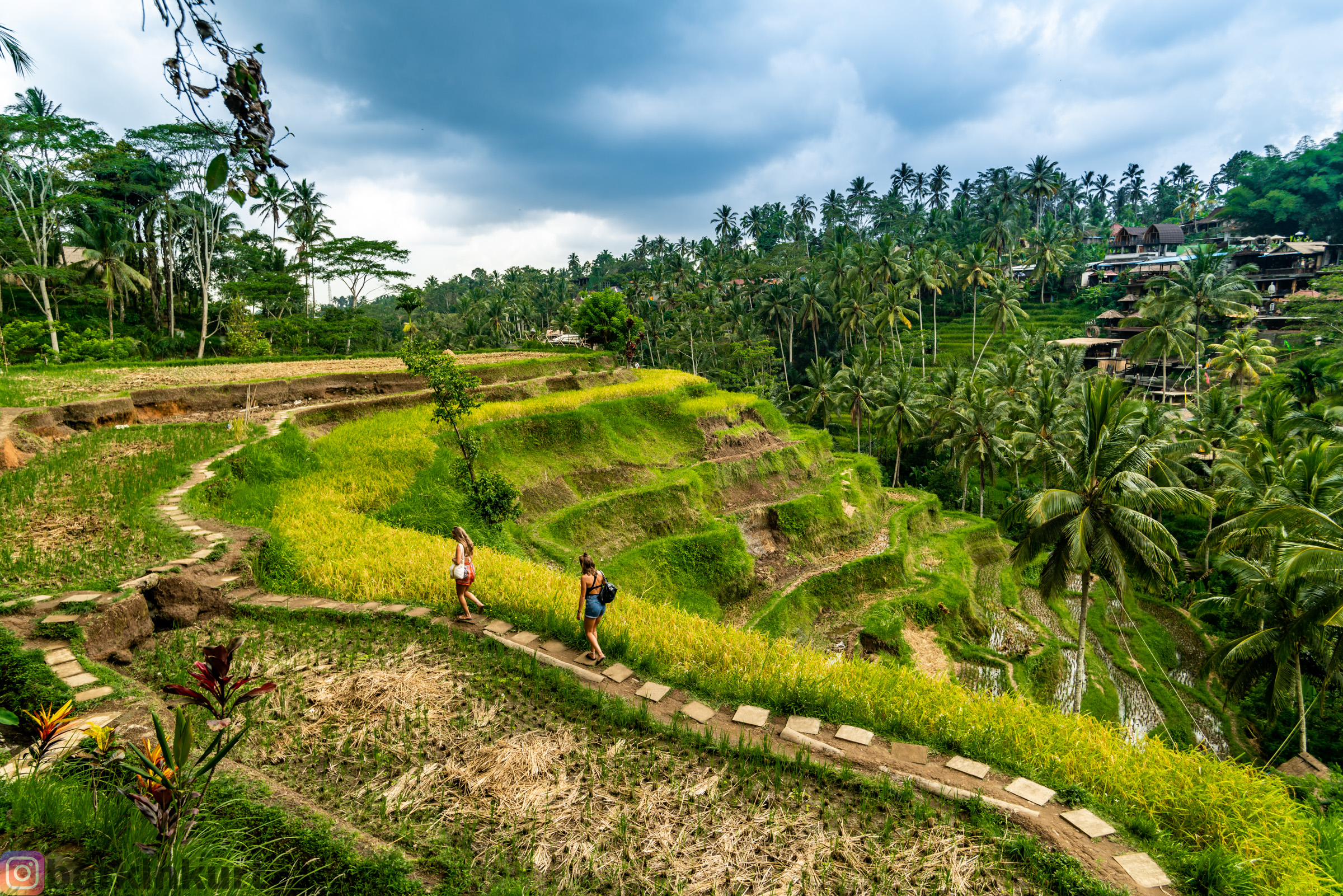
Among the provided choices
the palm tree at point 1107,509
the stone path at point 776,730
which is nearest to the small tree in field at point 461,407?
the stone path at point 776,730

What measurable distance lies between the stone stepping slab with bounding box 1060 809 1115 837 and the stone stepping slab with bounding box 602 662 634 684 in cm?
397

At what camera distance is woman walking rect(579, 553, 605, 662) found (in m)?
6.67

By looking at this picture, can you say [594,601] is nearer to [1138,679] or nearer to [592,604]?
[592,604]

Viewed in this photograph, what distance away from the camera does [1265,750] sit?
700 inches

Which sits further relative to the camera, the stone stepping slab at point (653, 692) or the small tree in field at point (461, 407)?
the small tree in field at point (461, 407)

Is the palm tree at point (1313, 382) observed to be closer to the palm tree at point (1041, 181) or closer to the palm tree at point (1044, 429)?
the palm tree at point (1044, 429)

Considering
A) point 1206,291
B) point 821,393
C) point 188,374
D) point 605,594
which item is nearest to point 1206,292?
point 1206,291

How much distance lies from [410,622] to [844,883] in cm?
553

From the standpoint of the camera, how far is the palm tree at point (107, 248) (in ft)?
90.4

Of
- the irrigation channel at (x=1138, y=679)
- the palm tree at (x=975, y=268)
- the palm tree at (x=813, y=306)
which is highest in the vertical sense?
the palm tree at (x=975, y=268)

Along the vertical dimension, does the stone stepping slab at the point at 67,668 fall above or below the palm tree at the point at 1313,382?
below

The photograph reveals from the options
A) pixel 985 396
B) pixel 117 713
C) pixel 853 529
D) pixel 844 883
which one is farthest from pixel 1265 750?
pixel 117 713

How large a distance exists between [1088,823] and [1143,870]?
0.43 meters

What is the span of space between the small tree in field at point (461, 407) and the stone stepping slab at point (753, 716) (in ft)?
29.0
